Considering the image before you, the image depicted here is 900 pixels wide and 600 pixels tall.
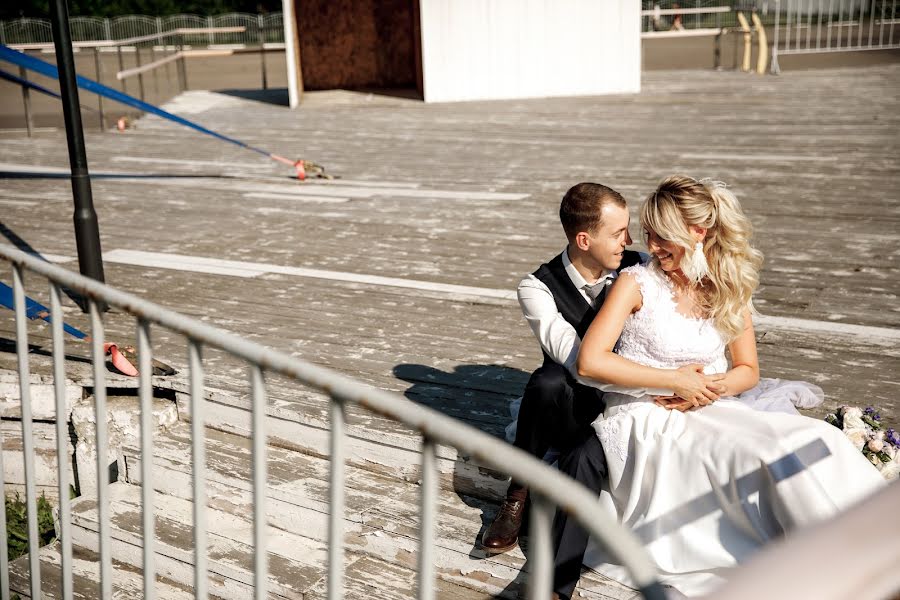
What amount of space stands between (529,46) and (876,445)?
13471 millimetres

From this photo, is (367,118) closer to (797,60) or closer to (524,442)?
(797,60)

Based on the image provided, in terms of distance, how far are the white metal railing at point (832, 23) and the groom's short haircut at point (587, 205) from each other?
18140 mm

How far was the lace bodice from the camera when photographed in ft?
10.9

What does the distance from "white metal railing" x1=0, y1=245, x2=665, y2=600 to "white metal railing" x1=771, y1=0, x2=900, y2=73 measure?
1949 centimetres

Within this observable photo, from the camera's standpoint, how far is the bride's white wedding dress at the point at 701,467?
289cm

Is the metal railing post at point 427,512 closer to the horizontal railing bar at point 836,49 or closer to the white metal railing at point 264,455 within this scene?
the white metal railing at point 264,455

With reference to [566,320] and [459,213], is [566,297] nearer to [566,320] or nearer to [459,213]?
[566,320]

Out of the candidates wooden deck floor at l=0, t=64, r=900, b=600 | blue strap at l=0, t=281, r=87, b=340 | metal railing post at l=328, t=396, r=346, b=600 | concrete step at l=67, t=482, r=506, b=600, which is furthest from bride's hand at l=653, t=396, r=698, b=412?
blue strap at l=0, t=281, r=87, b=340

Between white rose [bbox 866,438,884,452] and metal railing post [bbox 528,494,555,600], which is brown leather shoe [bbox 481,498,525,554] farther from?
metal railing post [bbox 528,494,555,600]

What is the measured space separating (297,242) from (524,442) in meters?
4.48

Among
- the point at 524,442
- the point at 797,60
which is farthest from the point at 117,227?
the point at 797,60

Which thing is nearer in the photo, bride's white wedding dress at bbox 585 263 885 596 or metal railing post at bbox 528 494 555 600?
metal railing post at bbox 528 494 555 600

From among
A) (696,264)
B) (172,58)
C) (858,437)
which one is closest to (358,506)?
(696,264)

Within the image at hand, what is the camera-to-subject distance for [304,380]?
1740 millimetres
